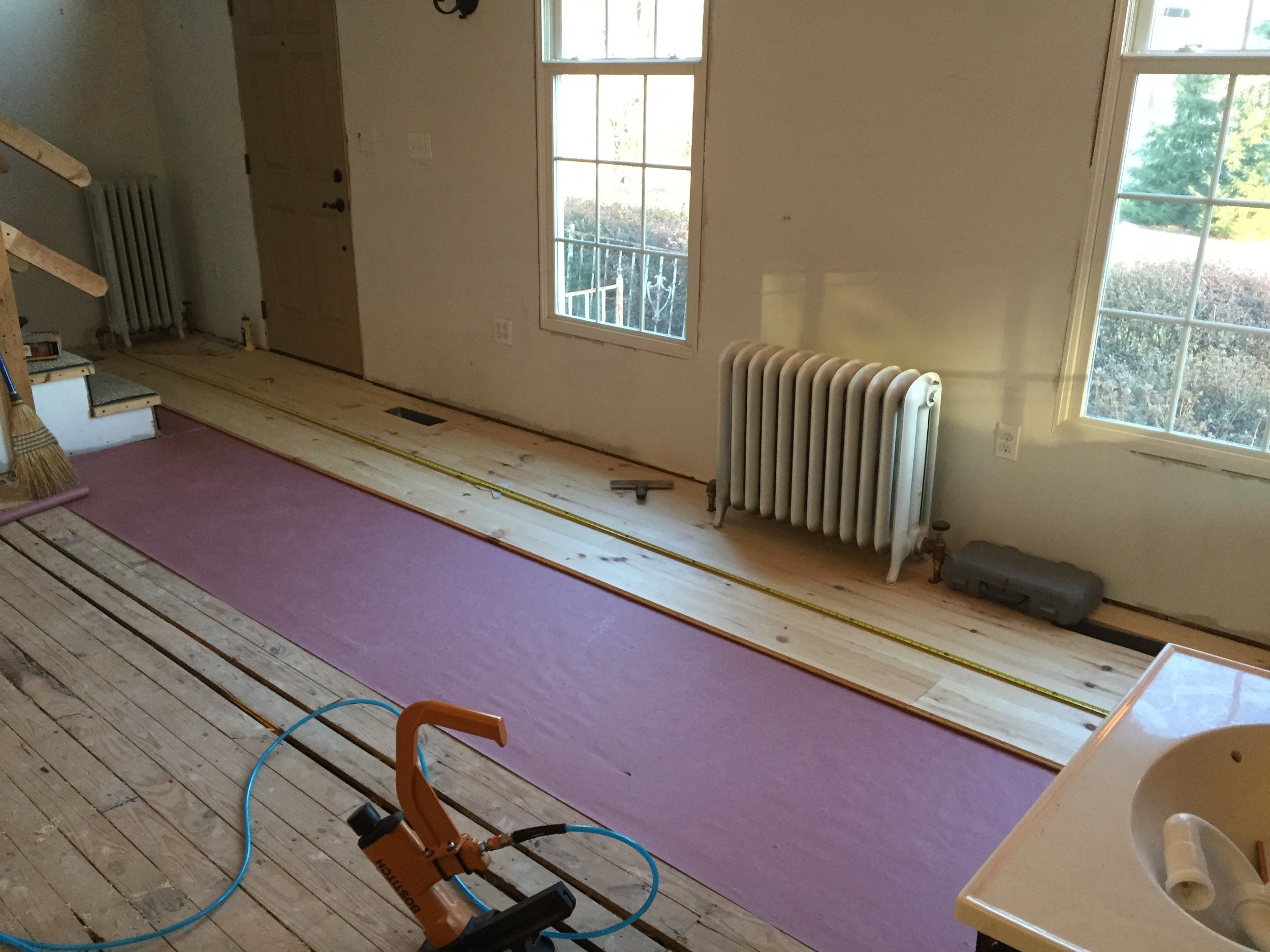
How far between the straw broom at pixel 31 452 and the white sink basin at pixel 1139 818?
4.09 m

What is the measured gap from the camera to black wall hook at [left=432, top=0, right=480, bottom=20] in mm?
4641

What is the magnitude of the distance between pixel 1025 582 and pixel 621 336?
6.63 ft

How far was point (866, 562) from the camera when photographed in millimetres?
3744

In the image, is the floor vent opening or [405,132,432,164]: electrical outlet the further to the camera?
the floor vent opening

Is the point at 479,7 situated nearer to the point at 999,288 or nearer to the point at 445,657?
the point at 999,288

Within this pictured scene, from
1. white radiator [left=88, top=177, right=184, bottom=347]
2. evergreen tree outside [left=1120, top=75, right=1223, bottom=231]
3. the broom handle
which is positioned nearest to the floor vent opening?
the broom handle

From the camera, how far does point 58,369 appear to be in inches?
177

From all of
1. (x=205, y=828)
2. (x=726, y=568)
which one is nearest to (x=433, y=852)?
(x=205, y=828)

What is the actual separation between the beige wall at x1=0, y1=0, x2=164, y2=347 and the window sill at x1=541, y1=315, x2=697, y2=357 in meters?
3.41

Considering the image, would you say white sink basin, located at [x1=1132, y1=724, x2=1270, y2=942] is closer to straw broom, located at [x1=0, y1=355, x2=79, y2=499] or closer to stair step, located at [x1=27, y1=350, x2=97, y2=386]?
straw broom, located at [x1=0, y1=355, x2=79, y2=499]

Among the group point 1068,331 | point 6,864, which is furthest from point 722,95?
point 6,864

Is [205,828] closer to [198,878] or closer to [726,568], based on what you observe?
[198,878]

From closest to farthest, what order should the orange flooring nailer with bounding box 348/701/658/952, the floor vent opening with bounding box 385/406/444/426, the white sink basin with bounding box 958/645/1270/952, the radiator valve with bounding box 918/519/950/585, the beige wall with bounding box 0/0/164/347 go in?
the white sink basin with bounding box 958/645/1270/952 < the orange flooring nailer with bounding box 348/701/658/952 < the radiator valve with bounding box 918/519/950/585 < the floor vent opening with bounding box 385/406/444/426 < the beige wall with bounding box 0/0/164/347

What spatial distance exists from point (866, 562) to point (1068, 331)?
104 centimetres
